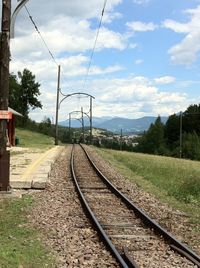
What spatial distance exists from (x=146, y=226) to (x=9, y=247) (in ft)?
11.0

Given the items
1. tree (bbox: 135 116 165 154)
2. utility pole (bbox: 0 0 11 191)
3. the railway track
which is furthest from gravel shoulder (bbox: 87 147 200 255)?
tree (bbox: 135 116 165 154)

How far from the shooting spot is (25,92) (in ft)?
325

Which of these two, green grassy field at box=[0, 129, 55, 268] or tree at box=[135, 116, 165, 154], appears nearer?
green grassy field at box=[0, 129, 55, 268]

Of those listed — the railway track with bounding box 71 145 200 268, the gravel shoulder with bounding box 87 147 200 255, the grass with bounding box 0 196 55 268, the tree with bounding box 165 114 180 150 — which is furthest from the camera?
the tree with bounding box 165 114 180 150

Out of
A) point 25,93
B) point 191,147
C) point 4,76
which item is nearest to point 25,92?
point 25,93

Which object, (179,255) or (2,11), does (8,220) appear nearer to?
(179,255)

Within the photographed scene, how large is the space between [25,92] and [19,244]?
300 ft

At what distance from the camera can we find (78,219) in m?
11.7

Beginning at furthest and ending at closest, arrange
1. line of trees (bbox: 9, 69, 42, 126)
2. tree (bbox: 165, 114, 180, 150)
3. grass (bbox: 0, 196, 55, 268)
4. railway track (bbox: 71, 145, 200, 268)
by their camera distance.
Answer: tree (bbox: 165, 114, 180, 150)
line of trees (bbox: 9, 69, 42, 126)
railway track (bbox: 71, 145, 200, 268)
grass (bbox: 0, 196, 55, 268)

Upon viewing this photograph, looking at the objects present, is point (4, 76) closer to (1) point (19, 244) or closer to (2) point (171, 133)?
(1) point (19, 244)

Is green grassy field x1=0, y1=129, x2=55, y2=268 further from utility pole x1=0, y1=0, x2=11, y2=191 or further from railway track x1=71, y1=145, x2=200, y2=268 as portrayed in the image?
utility pole x1=0, y1=0, x2=11, y2=191

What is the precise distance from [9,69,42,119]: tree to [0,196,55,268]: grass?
282 feet

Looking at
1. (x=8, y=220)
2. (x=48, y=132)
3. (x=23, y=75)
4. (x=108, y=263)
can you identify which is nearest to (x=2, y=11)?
(x=8, y=220)

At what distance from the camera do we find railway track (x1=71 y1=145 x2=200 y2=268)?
320 inches
